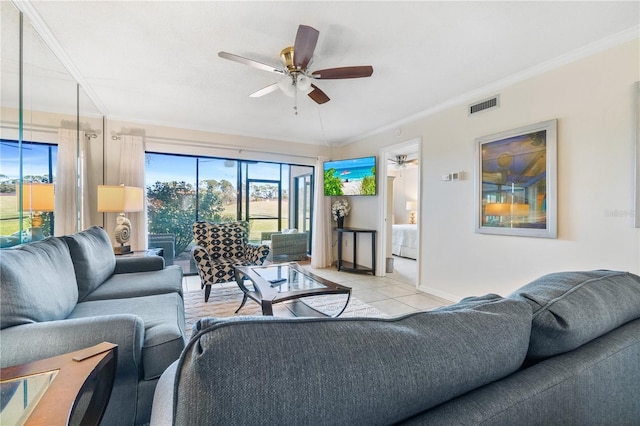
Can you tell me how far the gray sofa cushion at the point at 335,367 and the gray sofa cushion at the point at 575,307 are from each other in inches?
4.4

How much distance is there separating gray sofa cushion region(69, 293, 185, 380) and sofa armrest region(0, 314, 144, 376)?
0.06 metres

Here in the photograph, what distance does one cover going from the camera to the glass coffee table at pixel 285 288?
87.0 inches

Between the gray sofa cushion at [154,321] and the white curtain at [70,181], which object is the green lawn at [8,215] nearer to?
the gray sofa cushion at [154,321]

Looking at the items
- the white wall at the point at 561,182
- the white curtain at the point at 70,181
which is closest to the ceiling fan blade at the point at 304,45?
the white wall at the point at 561,182

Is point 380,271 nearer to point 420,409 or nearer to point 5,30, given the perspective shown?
point 420,409

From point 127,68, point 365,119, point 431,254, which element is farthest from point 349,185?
point 127,68

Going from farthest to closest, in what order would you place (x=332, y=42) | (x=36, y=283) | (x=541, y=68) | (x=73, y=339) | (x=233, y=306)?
(x=233, y=306) < (x=541, y=68) < (x=332, y=42) < (x=36, y=283) < (x=73, y=339)

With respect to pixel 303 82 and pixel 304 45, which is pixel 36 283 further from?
pixel 303 82

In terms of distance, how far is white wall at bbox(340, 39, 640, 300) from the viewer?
2.15 metres

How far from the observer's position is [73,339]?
117cm

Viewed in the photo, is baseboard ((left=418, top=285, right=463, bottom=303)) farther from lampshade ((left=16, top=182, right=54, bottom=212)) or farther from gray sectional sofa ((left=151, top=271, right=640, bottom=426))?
lampshade ((left=16, top=182, right=54, bottom=212))

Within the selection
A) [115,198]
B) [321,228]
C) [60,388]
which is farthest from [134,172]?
[60,388]

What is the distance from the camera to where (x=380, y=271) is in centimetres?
482

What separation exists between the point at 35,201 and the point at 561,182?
14.4 ft
